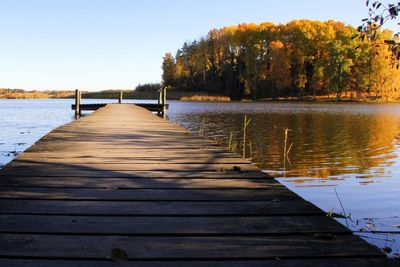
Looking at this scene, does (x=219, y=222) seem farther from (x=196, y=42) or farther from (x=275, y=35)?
(x=196, y=42)

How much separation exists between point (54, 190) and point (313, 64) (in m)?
65.1

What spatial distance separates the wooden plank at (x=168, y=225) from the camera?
90.4 inches

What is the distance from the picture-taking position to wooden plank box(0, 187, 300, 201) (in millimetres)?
3053

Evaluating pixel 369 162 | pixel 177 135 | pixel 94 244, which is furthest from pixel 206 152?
pixel 369 162

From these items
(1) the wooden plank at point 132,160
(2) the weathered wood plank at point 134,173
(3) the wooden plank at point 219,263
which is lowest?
(3) the wooden plank at point 219,263

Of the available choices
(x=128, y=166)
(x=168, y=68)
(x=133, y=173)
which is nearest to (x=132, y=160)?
(x=128, y=166)

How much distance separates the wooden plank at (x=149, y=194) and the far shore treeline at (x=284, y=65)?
5336 centimetres

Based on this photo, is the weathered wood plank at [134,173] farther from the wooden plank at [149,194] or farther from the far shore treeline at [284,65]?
the far shore treeline at [284,65]

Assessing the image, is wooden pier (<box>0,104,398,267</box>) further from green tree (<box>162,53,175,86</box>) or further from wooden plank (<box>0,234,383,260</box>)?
green tree (<box>162,53,175,86</box>)

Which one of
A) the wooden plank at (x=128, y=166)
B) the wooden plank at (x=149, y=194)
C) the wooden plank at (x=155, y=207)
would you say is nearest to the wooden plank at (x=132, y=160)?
the wooden plank at (x=128, y=166)

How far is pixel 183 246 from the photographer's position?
2.09 metres

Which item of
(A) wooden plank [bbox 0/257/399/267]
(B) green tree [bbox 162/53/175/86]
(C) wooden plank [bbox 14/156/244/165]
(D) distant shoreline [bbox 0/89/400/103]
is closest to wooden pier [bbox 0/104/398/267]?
(A) wooden plank [bbox 0/257/399/267]

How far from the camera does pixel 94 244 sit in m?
2.09

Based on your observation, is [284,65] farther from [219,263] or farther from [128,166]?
[219,263]
